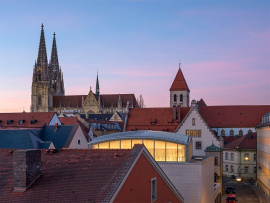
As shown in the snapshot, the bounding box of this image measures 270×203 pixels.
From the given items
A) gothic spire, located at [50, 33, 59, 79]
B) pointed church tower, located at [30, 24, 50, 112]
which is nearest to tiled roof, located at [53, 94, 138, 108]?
pointed church tower, located at [30, 24, 50, 112]

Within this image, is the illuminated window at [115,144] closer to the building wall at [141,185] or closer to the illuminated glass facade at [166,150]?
the illuminated glass facade at [166,150]

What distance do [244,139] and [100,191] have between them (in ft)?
187

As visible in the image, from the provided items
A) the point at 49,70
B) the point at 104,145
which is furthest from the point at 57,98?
the point at 104,145

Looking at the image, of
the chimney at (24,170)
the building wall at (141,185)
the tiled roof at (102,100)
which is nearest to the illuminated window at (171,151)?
the building wall at (141,185)

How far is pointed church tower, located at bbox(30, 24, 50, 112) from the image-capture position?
550ft

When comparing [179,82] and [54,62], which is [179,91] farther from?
[54,62]

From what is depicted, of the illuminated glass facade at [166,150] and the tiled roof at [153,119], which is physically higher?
the tiled roof at [153,119]

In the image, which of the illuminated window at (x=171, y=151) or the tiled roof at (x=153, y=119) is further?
the tiled roof at (x=153, y=119)

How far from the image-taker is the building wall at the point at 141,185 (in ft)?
45.4

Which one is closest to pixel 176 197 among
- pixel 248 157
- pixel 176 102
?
pixel 248 157

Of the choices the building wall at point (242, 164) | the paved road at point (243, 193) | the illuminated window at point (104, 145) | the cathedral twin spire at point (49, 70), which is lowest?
the paved road at point (243, 193)

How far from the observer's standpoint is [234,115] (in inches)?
2987

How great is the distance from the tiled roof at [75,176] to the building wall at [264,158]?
35320mm

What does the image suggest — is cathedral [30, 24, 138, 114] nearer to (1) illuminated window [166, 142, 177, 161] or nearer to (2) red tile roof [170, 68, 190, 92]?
(2) red tile roof [170, 68, 190, 92]
